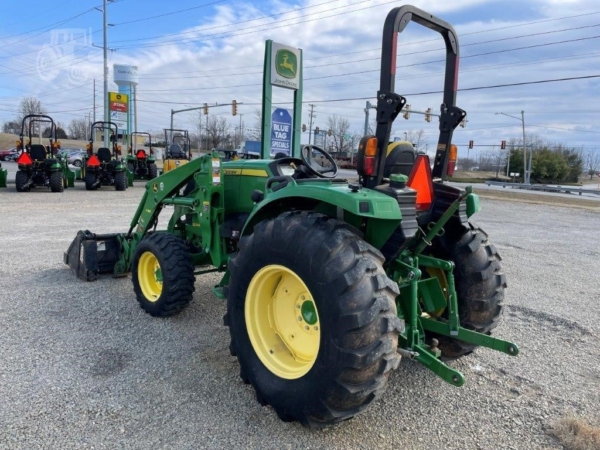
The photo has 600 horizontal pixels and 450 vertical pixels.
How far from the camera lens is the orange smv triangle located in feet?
10.2

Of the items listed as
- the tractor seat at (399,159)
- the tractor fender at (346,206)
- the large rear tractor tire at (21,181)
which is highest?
the tractor seat at (399,159)

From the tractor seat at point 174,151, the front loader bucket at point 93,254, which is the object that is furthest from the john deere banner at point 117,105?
the front loader bucket at point 93,254

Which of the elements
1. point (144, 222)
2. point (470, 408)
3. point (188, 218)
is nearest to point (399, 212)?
point (470, 408)

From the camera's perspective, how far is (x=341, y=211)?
2955 mm

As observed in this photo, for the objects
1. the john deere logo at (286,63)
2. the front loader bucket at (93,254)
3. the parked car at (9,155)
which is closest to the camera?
the front loader bucket at (93,254)

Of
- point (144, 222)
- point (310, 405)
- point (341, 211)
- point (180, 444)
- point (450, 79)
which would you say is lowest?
point (180, 444)

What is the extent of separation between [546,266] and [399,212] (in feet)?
20.3

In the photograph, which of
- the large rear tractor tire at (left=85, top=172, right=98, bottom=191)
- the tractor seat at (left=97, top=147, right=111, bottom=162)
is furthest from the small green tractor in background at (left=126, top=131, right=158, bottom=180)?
the large rear tractor tire at (left=85, top=172, right=98, bottom=191)

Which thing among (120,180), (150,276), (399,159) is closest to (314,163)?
(399,159)

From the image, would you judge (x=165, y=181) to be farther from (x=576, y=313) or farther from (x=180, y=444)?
(x=576, y=313)

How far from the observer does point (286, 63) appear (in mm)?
11453

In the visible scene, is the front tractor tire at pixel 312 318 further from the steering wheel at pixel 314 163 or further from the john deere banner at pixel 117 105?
the john deere banner at pixel 117 105

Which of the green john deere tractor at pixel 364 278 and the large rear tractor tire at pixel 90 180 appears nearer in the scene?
the green john deere tractor at pixel 364 278

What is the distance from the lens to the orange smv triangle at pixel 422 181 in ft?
10.2
